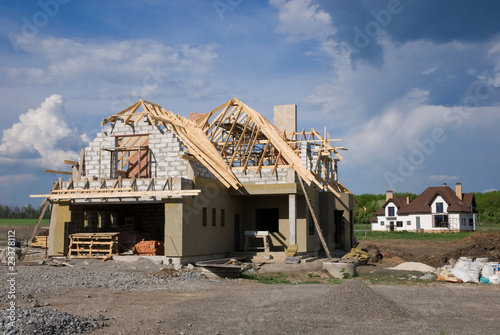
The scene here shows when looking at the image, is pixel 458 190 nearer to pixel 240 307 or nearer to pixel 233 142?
pixel 233 142

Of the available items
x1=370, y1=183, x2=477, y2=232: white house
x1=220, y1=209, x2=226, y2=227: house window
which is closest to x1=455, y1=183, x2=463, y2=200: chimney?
x1=370, y1=183, x2=477, y2=232: white house

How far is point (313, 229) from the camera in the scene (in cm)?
2716

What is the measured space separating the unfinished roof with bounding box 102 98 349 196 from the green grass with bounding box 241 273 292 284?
15.5ft

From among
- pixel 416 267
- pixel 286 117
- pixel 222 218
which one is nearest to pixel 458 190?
pixel 286 117

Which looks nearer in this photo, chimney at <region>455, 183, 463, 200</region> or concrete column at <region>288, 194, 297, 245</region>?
concrete column at <region>288, 194, 297, 245</region>

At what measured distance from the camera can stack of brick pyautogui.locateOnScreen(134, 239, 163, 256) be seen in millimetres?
21266

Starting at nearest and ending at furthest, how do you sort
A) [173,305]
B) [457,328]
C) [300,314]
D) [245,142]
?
[457,328]
[300,314]
[173,305]
[245,142]

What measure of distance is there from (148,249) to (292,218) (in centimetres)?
686

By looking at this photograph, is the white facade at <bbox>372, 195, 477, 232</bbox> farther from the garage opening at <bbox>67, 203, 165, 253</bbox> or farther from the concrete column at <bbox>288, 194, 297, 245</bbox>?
the garage opening at <bbox>67, 203, 165, 253</bbox>

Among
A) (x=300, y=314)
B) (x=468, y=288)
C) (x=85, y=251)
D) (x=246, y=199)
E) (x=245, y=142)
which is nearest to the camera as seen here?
(x=300, y=314)

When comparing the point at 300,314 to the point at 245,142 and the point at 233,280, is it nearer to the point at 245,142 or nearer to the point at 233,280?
the point at 233,280

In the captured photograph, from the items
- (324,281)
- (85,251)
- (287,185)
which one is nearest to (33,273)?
(85,251)

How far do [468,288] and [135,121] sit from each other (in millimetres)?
15243

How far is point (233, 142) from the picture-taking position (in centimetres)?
2906
